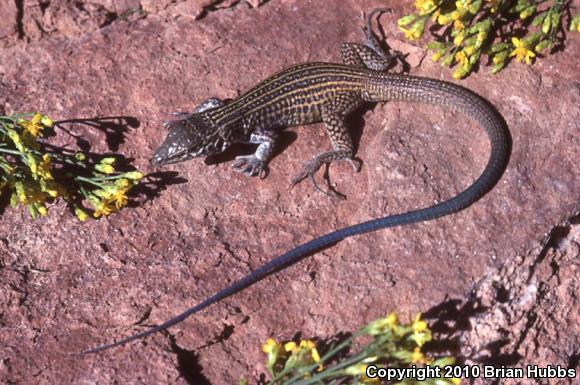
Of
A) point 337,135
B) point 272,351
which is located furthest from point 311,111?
point 272,351

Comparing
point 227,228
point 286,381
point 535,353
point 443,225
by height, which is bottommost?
point 535,353

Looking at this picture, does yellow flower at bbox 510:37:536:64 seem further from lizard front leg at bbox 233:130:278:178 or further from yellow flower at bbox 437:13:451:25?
lizard front leg at bbox 233:130:278:178

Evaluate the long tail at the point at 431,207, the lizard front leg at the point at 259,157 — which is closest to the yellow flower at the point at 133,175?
the lizard front leg at the point at 259,157

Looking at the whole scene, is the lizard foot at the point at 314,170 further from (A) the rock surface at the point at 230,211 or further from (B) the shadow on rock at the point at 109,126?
(B) the shadow on rock at the point at 109,126

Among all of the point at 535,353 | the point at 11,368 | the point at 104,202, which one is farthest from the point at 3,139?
the point at 535,353

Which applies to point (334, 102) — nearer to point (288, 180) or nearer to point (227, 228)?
point (288, 180)

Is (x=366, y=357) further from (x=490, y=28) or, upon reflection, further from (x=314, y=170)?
(x=490, y=28)

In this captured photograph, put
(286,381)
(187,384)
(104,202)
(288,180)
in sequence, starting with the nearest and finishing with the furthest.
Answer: (286,381) < (187,384) < (104,202) < (288,180)
